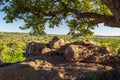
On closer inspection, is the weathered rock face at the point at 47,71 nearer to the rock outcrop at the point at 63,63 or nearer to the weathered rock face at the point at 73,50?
the rock outcrop at the point at 63,63

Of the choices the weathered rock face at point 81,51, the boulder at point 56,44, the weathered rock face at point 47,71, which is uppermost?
the boulder at point 56,44

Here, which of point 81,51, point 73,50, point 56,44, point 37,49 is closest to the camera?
point 73,50

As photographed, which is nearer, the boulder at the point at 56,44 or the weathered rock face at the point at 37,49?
the weathered rock face at the point at 37,49

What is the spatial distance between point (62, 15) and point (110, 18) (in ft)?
16.9

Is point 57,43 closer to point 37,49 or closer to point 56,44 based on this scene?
point 56,44

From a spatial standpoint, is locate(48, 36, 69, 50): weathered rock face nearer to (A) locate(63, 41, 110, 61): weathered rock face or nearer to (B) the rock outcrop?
(B) the rock outcrop

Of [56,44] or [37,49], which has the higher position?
[56,44]

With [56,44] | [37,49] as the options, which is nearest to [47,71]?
[37,49]

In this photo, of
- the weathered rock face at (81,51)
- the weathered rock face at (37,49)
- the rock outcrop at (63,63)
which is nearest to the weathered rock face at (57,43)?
the rock outcrop at (63,63)

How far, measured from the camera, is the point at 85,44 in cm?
2092

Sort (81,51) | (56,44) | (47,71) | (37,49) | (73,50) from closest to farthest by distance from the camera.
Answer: (47,71)
(73,50)
(81,51)
(37,49)
(56,44)

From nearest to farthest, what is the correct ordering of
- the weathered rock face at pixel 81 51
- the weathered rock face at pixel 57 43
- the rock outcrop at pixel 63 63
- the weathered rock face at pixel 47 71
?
the weathered rock face at pixel 47 71 < the rock outcrop at pixel 63 63 < the weathered rock face at pixel 81 51 < the weathered rock face at pixel 57 43

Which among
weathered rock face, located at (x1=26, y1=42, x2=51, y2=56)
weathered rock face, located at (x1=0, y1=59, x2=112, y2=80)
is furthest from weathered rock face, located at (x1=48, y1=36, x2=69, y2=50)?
weathered rock face, located at (x1=0, y1=59, x2=112, y2=80)

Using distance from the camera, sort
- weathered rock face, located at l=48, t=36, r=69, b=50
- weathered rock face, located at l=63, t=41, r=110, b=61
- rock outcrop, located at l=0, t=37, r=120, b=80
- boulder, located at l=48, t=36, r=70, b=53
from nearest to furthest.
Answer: rock outcrop, located at l=0, t=37, r=120, b=80 < weathered rock face, located at l=63, t=41, r=110, b=61 < boulder, located at l=48, t=36, r=70, b=53 < weathered rock face, located at l=48, t=36, r=69, b=50
